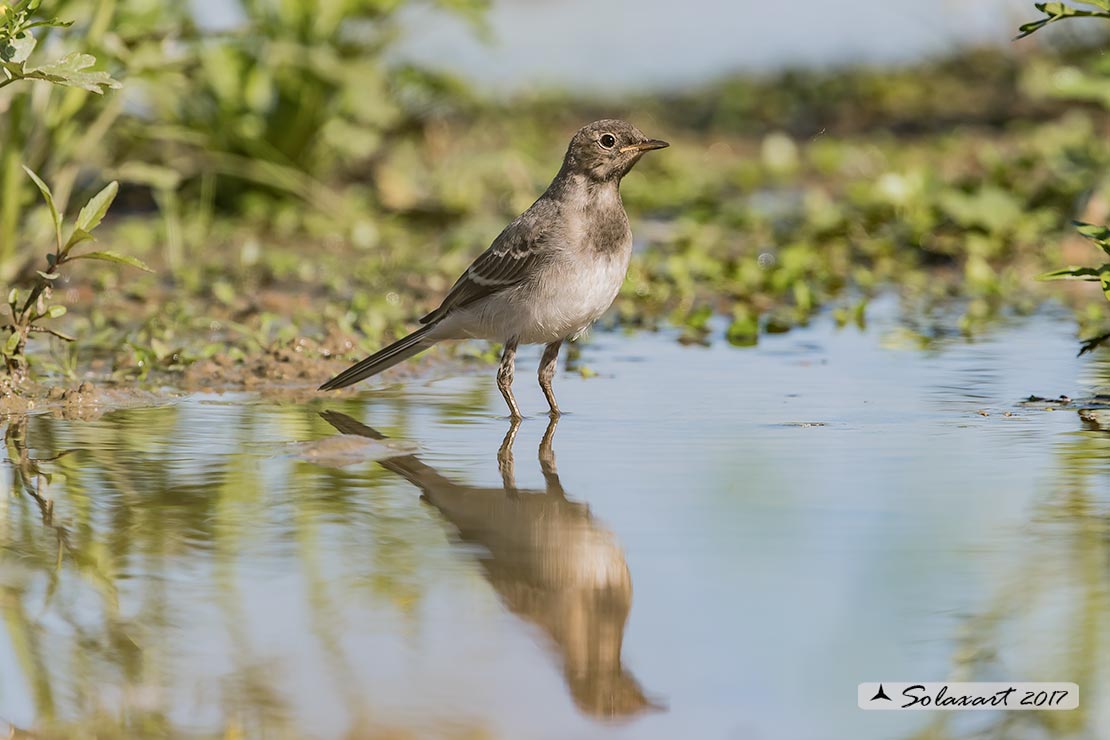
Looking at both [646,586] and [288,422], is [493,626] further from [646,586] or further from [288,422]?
[288,422]

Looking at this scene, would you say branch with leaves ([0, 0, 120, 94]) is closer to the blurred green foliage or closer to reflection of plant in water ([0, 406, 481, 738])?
reflection of plant in water ([0, 406, 481, 738])

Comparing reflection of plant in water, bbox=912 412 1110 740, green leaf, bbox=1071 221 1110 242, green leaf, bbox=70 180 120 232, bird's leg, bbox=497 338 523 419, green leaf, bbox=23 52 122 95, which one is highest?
green leaf, bbox=23 52 122 95

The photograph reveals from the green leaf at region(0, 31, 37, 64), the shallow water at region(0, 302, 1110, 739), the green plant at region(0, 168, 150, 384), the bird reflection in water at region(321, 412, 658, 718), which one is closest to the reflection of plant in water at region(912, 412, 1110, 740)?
the shallow water at region(0, 302, 1110, 739)

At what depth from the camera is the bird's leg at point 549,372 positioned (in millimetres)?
6770

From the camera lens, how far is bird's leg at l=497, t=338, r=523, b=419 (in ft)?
22.1

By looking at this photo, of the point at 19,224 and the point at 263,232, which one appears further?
the point at 263,232

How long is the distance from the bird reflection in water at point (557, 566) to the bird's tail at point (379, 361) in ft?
4.68

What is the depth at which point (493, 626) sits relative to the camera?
374 cm

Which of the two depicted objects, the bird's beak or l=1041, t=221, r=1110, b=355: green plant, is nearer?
l=1041, t=221, r=1110, b=355: green plant

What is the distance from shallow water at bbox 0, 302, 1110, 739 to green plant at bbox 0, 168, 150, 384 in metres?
0.52

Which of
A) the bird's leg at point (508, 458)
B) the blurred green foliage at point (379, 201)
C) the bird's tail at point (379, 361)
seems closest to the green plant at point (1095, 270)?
the blurred green foliage at point (379, 201)

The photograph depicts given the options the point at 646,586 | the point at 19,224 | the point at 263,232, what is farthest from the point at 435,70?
the point at 646,586

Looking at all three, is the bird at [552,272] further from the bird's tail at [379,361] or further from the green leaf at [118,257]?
the green leaf at [118,257]

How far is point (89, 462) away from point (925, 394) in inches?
131
